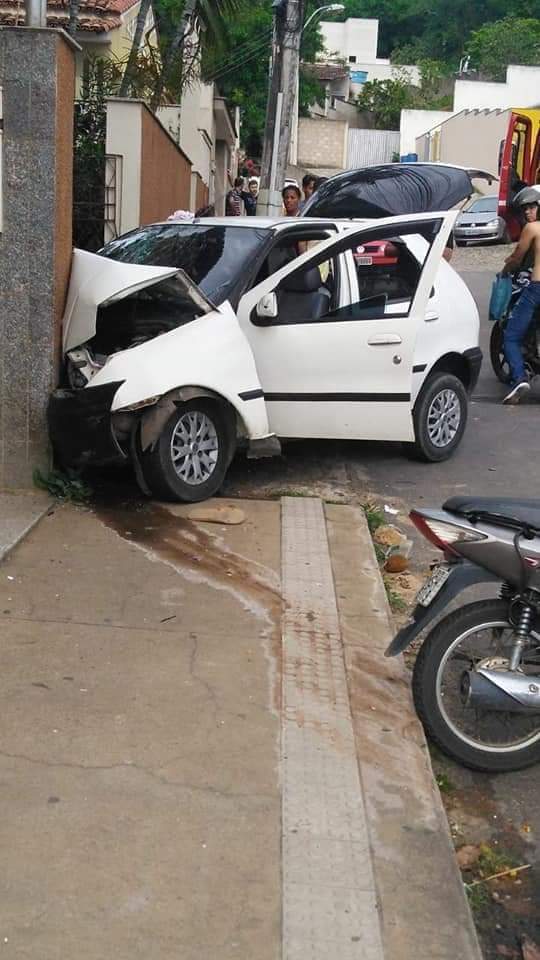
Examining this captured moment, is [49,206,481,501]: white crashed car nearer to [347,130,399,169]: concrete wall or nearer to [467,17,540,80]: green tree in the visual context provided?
[347,130,399,169]: concrete wall

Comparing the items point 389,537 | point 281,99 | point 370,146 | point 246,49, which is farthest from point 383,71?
point 389,537

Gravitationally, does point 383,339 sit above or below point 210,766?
above

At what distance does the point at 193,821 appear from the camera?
3889 millimetres

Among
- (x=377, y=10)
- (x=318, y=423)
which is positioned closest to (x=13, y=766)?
(x=318, y=423)

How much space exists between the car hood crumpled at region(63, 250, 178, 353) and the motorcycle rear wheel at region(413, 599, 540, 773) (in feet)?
11.6

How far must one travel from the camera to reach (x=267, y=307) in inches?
311

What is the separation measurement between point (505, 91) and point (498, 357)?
46025 mm

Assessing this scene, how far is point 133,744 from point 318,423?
413cm

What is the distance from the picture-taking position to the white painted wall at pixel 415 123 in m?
53.6

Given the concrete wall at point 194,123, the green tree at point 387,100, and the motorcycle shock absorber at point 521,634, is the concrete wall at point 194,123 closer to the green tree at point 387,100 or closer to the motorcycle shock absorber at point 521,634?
the motorcycle shock absorber at point 521,634

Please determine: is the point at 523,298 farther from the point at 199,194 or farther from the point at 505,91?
the point at 505,91

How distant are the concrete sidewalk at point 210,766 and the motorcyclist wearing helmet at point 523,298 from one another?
5417 millimetres

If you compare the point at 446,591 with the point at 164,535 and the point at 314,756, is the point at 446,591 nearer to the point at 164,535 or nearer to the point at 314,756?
the point at 314,756

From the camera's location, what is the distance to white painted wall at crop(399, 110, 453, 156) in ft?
176
